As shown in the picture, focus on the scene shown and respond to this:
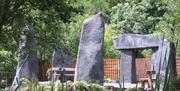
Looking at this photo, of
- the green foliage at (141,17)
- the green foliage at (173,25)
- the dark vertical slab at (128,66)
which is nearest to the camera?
the green foliage at (173,25)

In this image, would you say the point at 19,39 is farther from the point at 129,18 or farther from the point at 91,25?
the point at 129,18

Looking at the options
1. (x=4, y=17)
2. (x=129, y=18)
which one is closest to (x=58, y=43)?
(x=4, y=17)

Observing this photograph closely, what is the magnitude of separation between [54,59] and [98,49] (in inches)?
311

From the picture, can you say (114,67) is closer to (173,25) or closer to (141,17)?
(141,17)

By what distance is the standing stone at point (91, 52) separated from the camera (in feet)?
44.9

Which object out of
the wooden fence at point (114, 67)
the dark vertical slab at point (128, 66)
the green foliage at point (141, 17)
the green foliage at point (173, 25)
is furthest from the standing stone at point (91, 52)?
the green foliage at point (141, 17)

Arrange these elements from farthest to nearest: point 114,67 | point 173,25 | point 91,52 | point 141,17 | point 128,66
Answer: point 141,17 → point 114,67 → point 128,66 → point 173,25 → point 91,52

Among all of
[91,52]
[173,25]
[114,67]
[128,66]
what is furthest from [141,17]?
[91,52]

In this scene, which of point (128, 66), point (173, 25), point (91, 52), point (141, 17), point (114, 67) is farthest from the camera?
point (141, 17)

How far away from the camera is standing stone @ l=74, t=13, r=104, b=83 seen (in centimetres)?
1370

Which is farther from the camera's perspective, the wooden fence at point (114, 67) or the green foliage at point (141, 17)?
the green foliage at point (141, 17)

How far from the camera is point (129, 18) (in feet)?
117

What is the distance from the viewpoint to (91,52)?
14047 millimetres

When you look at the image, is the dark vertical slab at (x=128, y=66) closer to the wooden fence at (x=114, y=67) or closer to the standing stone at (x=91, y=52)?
the standing stone at (x=91, y=52)
